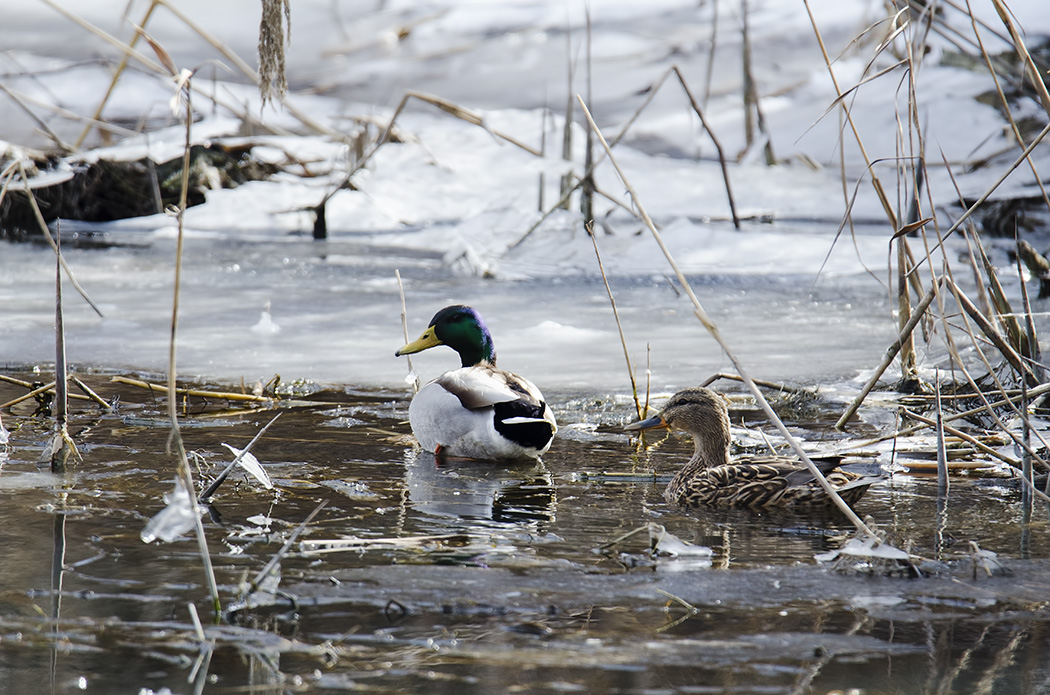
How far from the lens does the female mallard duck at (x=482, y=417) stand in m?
4.46

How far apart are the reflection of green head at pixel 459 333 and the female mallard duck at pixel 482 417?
56cm

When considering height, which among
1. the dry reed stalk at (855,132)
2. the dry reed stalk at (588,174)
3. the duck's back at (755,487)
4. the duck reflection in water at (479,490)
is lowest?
the duck reflection in water at (479,490)

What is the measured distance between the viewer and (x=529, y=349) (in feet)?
21.5

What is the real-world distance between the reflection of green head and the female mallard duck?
556 mm

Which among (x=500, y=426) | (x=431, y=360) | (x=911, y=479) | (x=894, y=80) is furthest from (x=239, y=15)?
(x=911, y=479)

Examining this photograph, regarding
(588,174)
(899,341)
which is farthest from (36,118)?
(899,341)

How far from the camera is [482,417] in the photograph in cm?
457

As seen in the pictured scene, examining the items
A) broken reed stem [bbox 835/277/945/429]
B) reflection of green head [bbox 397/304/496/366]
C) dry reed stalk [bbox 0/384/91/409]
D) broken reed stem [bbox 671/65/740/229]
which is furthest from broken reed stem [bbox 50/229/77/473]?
broken reed stem [bbox 671/65/740/229]

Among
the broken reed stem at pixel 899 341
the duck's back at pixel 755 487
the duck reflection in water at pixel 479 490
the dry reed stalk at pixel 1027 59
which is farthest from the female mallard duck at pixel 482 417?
the dry reed stalk at pixel 1027 59

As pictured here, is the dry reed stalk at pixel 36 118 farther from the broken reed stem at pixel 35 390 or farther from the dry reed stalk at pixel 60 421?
the dry reed stalk at pixel 60 421

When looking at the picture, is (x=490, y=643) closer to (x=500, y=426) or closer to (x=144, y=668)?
(x=144, y=668)

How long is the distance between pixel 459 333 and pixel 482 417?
87 centimetres

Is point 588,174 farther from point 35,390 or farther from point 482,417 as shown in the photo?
point 35,390

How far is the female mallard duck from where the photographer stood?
4.46 meters
